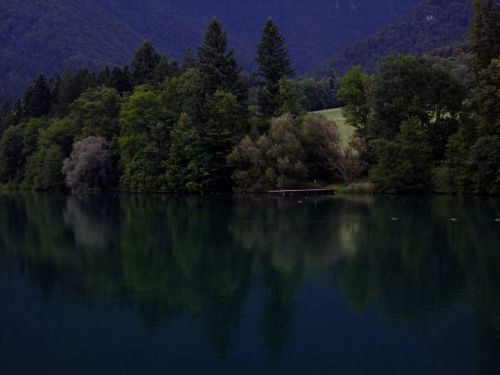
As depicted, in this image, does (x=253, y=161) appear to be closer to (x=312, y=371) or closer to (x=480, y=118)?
(x=480, y=118)

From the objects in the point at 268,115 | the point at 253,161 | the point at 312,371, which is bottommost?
the point at 312,371

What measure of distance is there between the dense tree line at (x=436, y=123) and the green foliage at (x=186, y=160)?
765 inches

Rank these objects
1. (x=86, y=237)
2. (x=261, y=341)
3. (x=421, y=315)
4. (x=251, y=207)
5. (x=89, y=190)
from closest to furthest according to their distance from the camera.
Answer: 1. (x=261, y=341)
2. (x=421, y=315)
3. (x=86, y=237)
4. (x=251, y=207)
5. (x=89, y=190)

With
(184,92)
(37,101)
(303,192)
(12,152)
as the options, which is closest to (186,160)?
(184,92)

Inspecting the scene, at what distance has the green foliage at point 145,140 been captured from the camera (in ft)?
276

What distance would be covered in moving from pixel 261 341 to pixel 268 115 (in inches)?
2704

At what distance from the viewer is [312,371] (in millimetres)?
14750

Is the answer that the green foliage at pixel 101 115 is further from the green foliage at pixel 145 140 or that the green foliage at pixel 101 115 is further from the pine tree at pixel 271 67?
the pine tree at pixel 271 67

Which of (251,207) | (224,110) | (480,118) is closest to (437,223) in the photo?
(251,207)

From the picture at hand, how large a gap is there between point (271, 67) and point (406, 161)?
977 inches

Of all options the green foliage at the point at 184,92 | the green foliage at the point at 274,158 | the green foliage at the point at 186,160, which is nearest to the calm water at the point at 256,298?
the green foliage at the point at 274,158

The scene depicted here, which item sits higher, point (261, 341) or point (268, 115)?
point (268, 115)

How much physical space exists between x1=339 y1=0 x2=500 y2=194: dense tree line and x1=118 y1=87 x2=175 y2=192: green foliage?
25.8m

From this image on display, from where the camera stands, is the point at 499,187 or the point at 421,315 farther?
the point at 499,187
